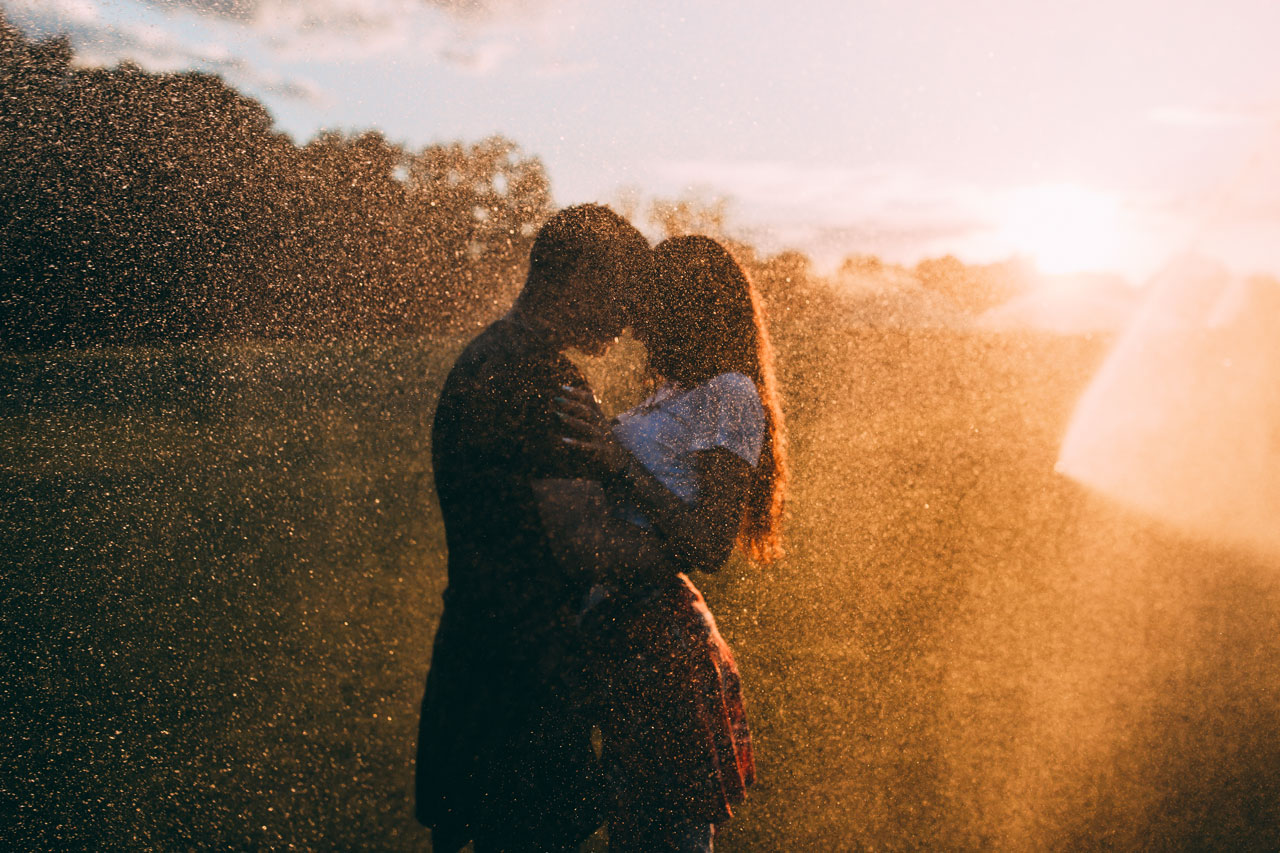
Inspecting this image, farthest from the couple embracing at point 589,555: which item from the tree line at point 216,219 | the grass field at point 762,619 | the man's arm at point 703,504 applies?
the grass field at point 762,619

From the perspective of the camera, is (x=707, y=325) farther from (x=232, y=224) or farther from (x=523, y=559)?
(x=232, y=224)

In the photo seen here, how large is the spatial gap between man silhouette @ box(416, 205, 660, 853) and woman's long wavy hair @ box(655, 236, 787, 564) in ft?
0.20

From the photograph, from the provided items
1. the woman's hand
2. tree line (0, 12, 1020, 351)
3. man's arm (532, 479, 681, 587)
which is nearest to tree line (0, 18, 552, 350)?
tree line (0, 12, 1020, 351)

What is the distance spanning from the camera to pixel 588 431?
1094mm

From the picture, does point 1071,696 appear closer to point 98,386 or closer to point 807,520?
point 807,520

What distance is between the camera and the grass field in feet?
6.57

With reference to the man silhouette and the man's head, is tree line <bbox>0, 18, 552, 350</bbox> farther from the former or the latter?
the man silhouette

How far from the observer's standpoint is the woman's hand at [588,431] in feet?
3.55

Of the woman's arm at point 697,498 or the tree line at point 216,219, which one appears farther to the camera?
the tree line at point 216,219

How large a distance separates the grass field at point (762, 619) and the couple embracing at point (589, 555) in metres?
0.88

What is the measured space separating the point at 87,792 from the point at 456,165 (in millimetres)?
2224

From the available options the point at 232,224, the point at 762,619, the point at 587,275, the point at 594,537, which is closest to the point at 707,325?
the point at 587,275

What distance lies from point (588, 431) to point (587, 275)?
0.31 metres

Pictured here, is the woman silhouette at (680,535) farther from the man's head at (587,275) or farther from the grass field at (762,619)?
the grass field at (762,619)
